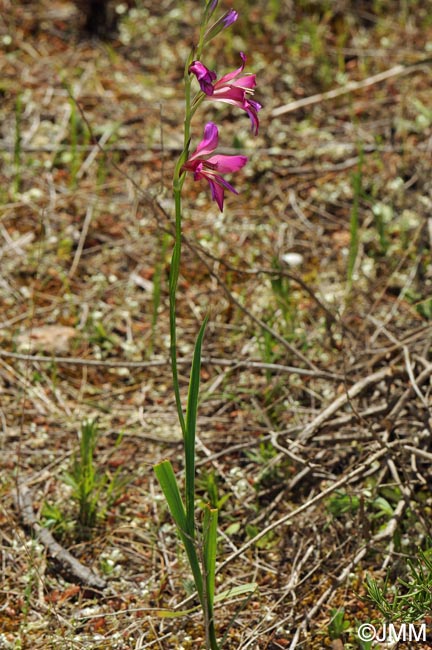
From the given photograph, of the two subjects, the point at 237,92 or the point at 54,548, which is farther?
the point at 54,548

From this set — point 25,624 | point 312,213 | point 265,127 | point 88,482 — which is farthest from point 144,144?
point 25,624

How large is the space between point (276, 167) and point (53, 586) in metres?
2.33

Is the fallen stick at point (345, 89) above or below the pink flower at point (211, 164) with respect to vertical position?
below

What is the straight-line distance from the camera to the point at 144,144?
402cm

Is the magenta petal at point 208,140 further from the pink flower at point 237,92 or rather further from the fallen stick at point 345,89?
the fallen stick at point 345,89

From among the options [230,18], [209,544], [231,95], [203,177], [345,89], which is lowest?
[209,544]

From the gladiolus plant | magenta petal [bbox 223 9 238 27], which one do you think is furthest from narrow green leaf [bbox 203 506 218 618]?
magenta petal [bbox 223 9 238 27]

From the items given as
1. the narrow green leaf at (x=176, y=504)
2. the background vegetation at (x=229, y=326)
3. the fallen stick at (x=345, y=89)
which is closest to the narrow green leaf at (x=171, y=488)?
the narrow green leaf at (x=176, y=504)

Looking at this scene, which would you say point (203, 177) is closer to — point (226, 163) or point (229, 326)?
point (226, 163)

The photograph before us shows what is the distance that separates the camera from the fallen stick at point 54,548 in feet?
7.18

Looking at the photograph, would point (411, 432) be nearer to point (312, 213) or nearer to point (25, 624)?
point (25, 624)

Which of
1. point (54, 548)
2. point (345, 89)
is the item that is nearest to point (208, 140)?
point (54, 548)

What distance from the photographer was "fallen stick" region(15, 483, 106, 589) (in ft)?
7.18

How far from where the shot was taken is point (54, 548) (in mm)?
2244
